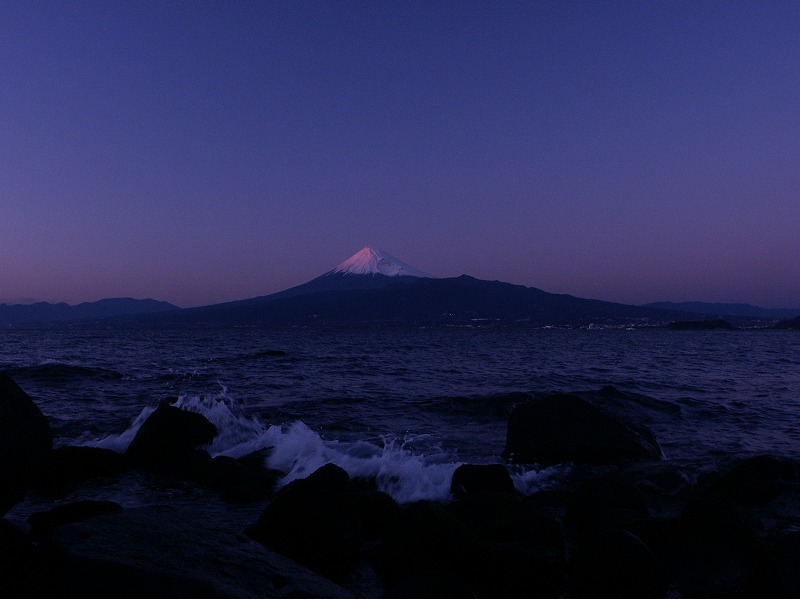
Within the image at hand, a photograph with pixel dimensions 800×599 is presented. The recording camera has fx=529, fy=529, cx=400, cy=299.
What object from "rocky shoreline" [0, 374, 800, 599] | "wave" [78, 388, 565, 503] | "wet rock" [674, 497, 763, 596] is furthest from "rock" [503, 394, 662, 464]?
"wet rock" [674, 497, 763, 596]

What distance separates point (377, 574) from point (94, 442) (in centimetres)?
961

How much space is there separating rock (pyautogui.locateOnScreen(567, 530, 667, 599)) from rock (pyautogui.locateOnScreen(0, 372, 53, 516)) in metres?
6.97

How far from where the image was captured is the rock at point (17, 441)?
6738 mm

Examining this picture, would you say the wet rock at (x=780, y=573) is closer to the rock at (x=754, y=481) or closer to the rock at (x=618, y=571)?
the rock at (x=618, y=571)

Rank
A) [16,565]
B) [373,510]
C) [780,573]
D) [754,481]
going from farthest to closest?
1. [754,481]
2. [373,510]
3. [780,573]
4. [16,565]

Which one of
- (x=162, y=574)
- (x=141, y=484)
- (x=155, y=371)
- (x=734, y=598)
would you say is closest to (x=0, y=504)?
(x=141, y=484)

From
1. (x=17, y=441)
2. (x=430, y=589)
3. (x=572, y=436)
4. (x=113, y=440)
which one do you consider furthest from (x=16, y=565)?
(x=572, y=436)

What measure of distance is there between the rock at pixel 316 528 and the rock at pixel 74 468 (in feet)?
14.6

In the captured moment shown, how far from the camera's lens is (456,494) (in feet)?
28.1

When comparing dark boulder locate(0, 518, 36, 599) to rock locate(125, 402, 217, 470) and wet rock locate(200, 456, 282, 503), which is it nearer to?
wet rock locate(200, 456, 282, 503)

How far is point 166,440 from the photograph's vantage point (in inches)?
418

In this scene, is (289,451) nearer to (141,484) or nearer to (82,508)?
(141,484)

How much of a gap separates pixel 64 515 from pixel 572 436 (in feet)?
29.3

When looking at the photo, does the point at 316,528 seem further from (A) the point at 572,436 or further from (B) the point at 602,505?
(A) the point at 572,436
